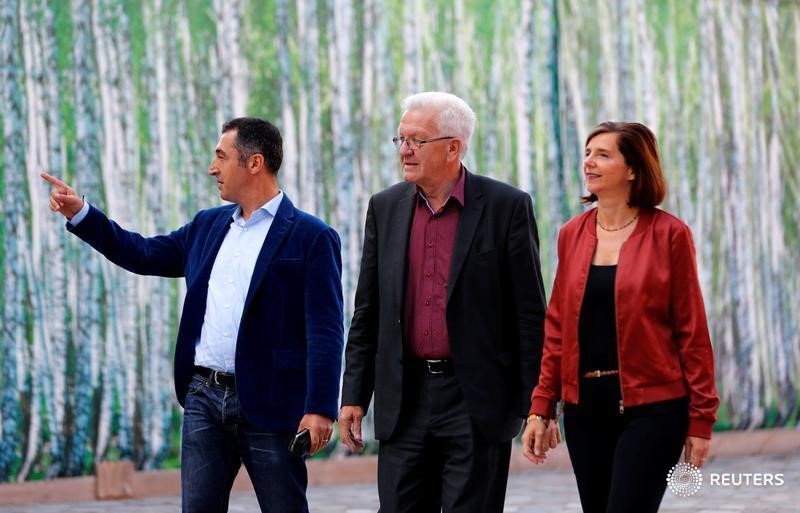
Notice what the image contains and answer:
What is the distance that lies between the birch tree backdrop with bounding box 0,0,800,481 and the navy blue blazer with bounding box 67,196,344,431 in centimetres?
382

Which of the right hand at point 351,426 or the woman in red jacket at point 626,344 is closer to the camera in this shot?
the woman in red jacket at point 626,344

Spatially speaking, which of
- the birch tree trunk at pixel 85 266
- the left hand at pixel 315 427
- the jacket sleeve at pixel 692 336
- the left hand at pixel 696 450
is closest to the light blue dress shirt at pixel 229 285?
the left hand at pixel 315 427

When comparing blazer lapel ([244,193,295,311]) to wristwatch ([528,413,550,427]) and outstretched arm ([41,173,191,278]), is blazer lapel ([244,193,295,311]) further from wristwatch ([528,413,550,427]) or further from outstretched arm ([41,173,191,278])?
wristwatch ([528,413,550,427])

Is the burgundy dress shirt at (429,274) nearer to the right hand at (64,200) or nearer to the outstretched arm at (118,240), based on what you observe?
the outstretched arm at (118,240)

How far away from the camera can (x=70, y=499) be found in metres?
9.11

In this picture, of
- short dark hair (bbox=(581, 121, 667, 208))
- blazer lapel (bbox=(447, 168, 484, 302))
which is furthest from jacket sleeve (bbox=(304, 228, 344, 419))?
short dark hair (bbox=(581, 121, 667, 208))

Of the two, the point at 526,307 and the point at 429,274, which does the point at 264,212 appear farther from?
the point at 526,307

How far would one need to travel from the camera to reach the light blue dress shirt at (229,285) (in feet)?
17.2

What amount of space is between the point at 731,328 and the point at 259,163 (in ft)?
24.5

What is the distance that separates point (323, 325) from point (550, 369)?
2.84 feet

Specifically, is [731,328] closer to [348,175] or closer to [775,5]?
[775,5]

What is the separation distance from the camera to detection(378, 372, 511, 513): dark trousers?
4.97 meters

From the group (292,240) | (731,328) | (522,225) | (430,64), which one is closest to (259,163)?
(292,240)

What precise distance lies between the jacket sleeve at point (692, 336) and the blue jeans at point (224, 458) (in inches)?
56.0
